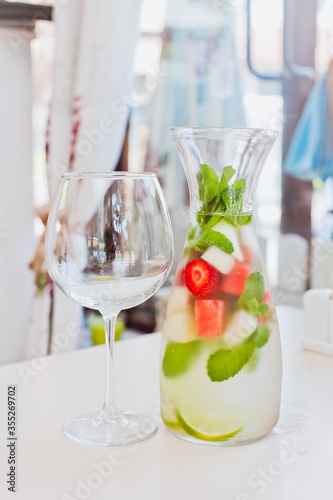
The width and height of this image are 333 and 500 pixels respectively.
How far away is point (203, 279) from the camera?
528 millimetres

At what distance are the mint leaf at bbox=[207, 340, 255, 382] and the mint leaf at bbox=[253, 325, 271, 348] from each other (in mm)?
13

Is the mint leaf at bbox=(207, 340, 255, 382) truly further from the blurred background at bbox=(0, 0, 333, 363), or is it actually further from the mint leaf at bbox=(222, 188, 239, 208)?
the blurred background at bbox=(0, 0, 333, 363)

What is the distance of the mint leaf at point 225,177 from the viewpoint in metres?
0.53

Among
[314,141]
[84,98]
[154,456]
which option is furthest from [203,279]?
[314,141]

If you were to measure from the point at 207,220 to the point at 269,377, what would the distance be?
0.14 meters

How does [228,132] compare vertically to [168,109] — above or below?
below

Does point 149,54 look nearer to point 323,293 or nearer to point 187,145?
point 323,293

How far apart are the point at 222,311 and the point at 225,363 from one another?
0.04 meters

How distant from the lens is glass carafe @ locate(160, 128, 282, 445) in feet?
1.71

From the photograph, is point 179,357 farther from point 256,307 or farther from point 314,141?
point 314,141

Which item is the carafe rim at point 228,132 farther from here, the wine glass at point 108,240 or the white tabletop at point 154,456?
the white tabletop at point 154,456

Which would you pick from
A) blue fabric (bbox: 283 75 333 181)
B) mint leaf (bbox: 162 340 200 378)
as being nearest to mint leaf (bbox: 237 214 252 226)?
mint leaf (bbox: 162 340 200 378)

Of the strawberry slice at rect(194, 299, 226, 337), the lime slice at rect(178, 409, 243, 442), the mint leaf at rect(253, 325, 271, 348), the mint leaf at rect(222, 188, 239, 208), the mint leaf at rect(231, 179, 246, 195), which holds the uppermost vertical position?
the mint leaf at rect(231, 179, 246, 195)

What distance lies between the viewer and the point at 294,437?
561mm
